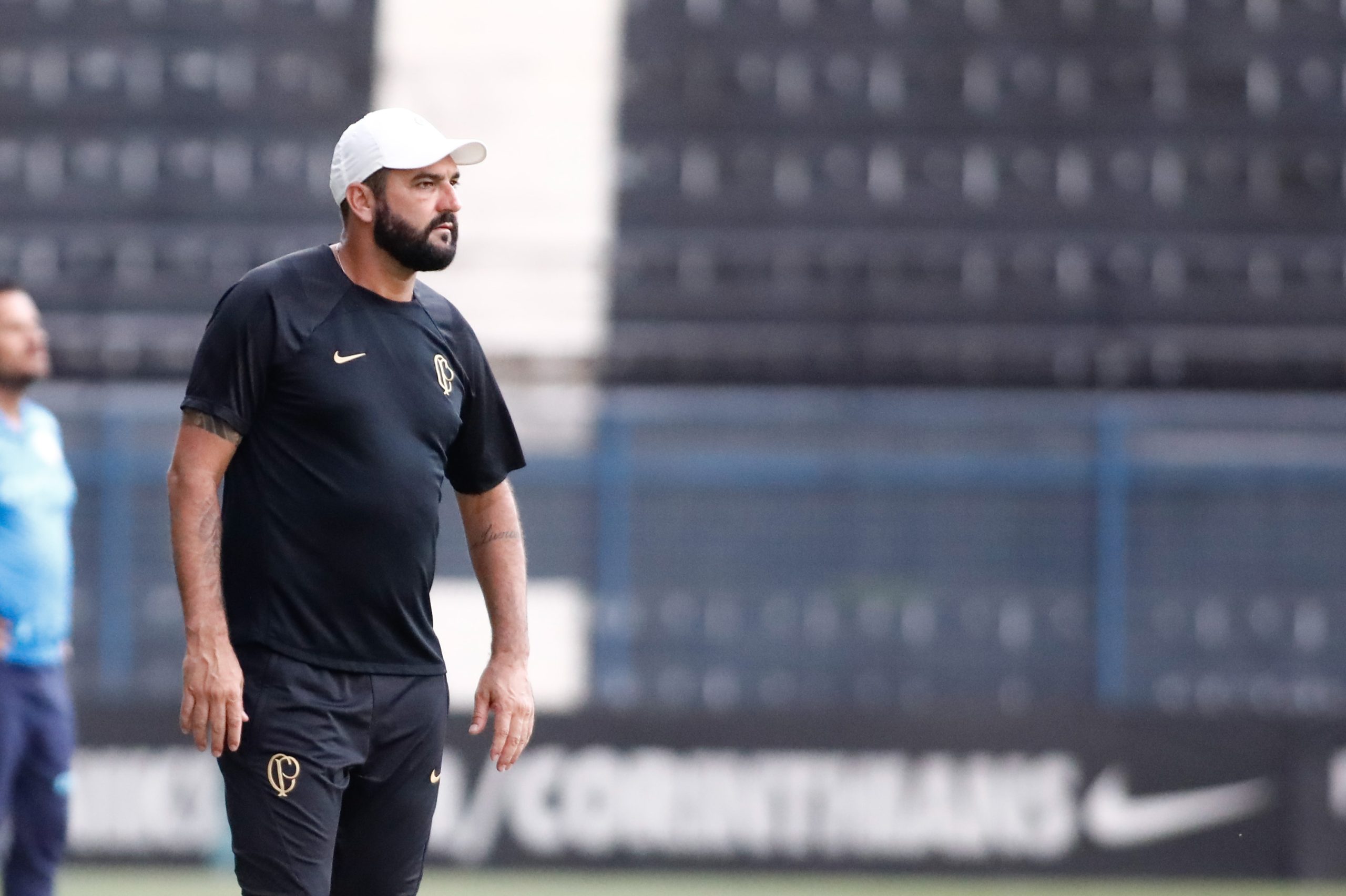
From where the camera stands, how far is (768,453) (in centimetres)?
1158

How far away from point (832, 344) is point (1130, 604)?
2.43 m

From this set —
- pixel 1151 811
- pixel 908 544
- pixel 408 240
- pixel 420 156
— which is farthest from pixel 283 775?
pixel 908 544

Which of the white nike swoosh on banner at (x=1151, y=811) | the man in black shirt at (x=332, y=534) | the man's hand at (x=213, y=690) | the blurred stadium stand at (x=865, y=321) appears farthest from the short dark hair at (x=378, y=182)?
the blurred stadium stand at (x=865, y=321)

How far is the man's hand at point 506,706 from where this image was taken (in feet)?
11.9

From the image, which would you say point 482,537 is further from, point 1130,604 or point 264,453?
point 1130,604

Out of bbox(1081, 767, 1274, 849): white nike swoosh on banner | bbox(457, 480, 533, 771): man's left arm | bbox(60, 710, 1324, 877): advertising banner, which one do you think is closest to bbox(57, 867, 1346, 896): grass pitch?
bbox(60, 710, 1324, 877): advertising banner

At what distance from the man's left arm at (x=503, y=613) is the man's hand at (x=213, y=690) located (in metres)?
0.47

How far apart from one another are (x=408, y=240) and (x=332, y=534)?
Result: 50cm

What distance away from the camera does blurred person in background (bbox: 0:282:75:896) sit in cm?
539

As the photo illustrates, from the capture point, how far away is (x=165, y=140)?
13.3 meters

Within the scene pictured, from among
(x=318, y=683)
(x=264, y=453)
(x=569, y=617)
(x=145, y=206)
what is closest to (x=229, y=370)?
(x=264, y=453)

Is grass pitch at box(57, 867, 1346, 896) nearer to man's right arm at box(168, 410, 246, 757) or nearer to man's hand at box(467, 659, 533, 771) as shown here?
man's hand at box(467, 659, 533, 771)

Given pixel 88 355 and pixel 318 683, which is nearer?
pixel 318 683

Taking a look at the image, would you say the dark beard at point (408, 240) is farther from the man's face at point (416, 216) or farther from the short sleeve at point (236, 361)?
the short sleeve at point (236, 361)
